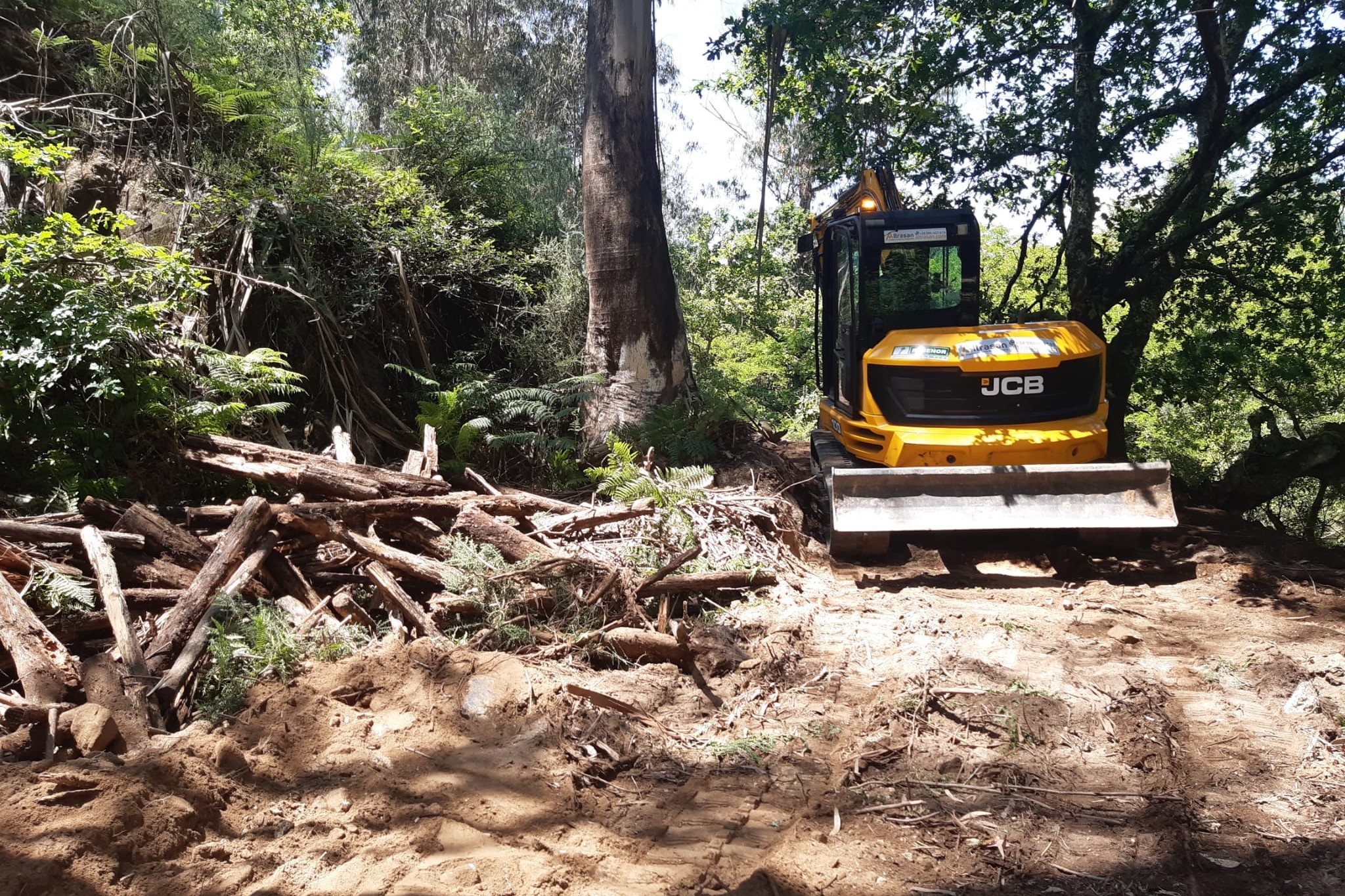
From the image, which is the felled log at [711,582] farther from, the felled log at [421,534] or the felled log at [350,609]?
the felled log at [350,609]

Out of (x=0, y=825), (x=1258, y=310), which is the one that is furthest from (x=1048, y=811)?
(x=1258, y=310)

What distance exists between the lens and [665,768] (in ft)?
13.3

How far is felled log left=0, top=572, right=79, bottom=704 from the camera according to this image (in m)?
3.96

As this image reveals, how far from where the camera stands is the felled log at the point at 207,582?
4.54 metres

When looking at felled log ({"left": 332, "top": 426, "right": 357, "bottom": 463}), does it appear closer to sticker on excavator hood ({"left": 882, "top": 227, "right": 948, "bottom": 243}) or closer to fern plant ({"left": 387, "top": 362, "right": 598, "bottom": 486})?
fern plant ({"left": 387, "top": 362, "right": 598, "bottom": 486})

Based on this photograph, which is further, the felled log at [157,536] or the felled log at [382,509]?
the felled log at [382,509]

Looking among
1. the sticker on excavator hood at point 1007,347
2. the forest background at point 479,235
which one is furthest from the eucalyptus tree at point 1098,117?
the sticker on excavator hood at point 1007,347

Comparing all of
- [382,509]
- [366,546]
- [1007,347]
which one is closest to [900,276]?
[1007,347]

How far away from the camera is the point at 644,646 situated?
5.11 meters

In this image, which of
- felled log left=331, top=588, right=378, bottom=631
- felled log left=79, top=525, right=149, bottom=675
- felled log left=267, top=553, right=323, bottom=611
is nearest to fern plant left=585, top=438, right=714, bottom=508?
felled log left=331, top=588, right=378, bottom=631

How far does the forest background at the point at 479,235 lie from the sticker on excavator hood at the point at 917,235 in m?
2.53

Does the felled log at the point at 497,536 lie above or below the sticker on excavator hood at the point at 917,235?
below

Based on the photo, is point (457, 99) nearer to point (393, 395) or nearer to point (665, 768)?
point (393, 395)

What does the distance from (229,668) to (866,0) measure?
9.99 meters
